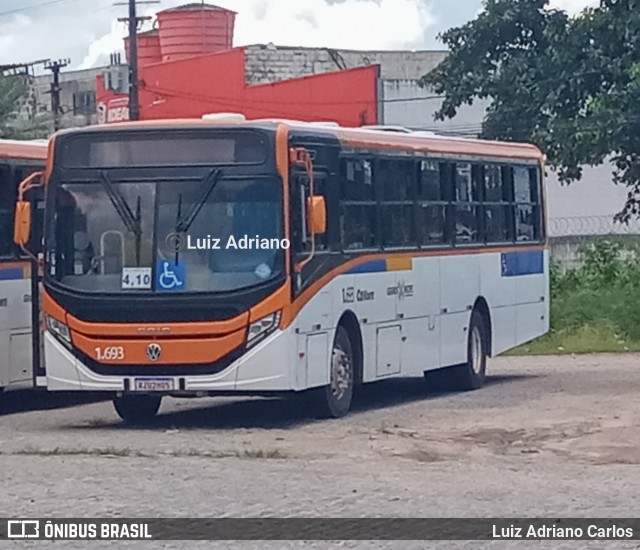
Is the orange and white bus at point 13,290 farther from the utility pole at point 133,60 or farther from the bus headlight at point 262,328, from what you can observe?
the utility pole at point 133,60

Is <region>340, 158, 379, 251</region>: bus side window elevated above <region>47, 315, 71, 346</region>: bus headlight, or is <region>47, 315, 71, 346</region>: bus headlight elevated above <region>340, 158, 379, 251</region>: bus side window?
<region>340, 158, 379, 251</region>: bus side window

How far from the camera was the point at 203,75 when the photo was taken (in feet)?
187

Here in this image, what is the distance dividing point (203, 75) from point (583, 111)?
2789 centimetres

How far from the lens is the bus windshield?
630 inches

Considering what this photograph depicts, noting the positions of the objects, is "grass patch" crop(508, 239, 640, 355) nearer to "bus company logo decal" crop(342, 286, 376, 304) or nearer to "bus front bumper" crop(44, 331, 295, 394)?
"bus company logo decal" crop(342, 286, 376, 304)

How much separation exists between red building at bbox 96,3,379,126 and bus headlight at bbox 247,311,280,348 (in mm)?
37761

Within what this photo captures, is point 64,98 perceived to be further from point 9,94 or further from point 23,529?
point 23,529

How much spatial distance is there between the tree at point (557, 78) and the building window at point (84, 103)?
3906cm

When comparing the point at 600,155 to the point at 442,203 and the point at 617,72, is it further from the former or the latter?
the point at 442,203

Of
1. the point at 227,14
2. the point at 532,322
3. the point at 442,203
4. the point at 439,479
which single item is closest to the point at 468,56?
the point at 532,322

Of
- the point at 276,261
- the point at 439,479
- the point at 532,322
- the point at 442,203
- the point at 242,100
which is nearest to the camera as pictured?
the point at 439,479

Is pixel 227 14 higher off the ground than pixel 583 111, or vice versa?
pixel 227 14

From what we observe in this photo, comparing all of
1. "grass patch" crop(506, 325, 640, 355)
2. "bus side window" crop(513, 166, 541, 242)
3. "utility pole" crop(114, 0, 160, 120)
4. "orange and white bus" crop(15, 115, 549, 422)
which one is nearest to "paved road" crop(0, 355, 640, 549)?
"orange and white bus" crop(15, 115, 549, 422)

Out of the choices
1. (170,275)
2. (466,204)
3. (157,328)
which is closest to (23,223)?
(170,275)
